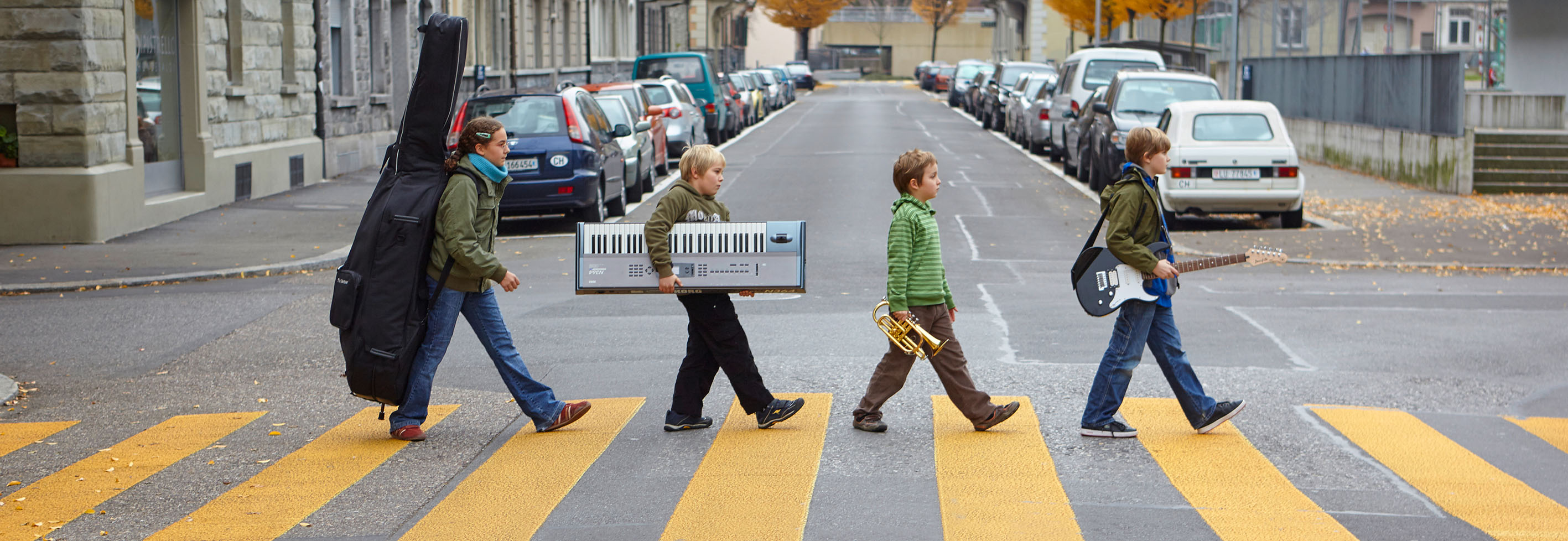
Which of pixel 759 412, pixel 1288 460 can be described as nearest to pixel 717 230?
pixel 759 412

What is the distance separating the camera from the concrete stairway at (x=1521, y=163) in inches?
815

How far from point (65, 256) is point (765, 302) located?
279 inches

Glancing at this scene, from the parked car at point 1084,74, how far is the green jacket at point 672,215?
18415 millimetres

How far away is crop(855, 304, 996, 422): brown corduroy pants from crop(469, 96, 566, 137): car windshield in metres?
10.1

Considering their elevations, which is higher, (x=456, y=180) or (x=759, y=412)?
(x=456, y=180)

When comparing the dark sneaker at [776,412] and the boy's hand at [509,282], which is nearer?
the boy's hand at [509,282]

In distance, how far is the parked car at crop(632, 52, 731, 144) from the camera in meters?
32.7

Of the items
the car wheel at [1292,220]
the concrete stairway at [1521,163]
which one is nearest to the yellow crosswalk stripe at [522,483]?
the car wheel at [1292,220]

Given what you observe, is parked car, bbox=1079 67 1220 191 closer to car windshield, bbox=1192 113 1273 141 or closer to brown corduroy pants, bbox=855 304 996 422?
car windshield, bbox=1192 113 1273 141

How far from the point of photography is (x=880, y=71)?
11194 centimetres

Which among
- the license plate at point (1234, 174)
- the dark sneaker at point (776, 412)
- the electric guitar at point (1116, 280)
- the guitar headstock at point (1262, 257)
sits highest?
the license plate at point (1234, 174)

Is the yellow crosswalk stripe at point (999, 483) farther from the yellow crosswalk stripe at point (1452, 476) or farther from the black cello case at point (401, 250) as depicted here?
the black cello case at point (401, 250)

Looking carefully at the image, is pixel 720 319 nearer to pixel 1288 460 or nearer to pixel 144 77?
pixel 1288 460

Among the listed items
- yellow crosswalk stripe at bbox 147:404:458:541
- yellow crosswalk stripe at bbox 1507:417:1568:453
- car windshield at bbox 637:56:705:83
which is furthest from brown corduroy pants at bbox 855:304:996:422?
car windshield at bbox 637:56:705:83
